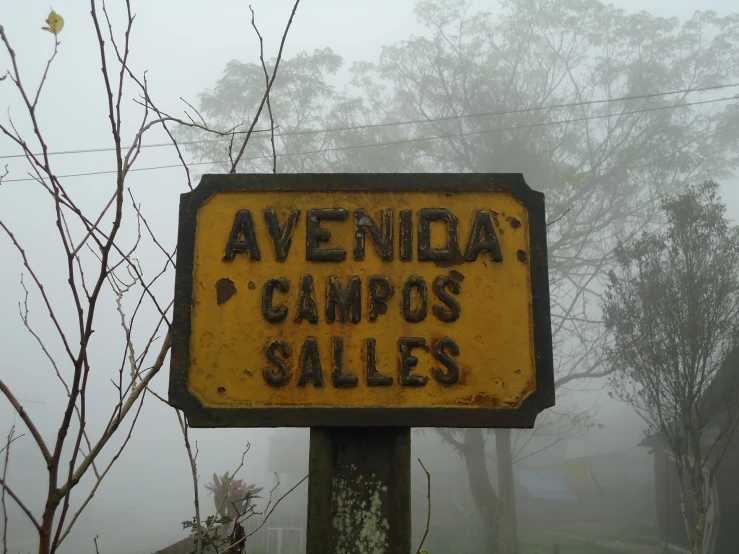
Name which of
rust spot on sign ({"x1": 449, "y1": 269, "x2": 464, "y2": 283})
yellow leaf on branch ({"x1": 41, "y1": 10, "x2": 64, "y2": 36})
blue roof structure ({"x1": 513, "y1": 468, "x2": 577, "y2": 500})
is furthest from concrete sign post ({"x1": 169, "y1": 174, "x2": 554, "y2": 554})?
blue roof structure ({"x1": 513, "y1": 468, "x2": 577, "y2": 500})

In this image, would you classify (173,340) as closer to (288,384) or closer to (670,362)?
(288,384)

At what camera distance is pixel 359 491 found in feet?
4.24

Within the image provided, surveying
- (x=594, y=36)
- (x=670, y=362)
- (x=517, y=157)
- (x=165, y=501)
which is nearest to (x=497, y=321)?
(x=670, y=362)

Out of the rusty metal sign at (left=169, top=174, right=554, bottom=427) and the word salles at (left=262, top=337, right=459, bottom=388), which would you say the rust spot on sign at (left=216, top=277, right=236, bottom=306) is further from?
the word salles at (left=262, top=337, right=459, bottom=388)

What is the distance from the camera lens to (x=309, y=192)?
136 cm

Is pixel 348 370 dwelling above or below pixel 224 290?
below

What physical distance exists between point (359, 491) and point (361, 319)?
1.31 feet

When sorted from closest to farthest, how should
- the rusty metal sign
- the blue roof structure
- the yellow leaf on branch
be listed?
the rusty metal sign, the yellow leaf on branch, the blue roof structure

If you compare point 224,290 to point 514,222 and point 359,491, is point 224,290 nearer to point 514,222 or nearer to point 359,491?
point 359,491

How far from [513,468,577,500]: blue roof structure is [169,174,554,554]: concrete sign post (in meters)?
23.3

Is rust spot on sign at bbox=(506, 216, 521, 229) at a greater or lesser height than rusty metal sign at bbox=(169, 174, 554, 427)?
greater

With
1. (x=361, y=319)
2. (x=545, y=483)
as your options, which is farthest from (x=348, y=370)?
(x=545, y=483)

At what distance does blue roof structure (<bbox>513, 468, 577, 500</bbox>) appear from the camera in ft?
72.6

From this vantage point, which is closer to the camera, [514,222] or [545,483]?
[514,222]
